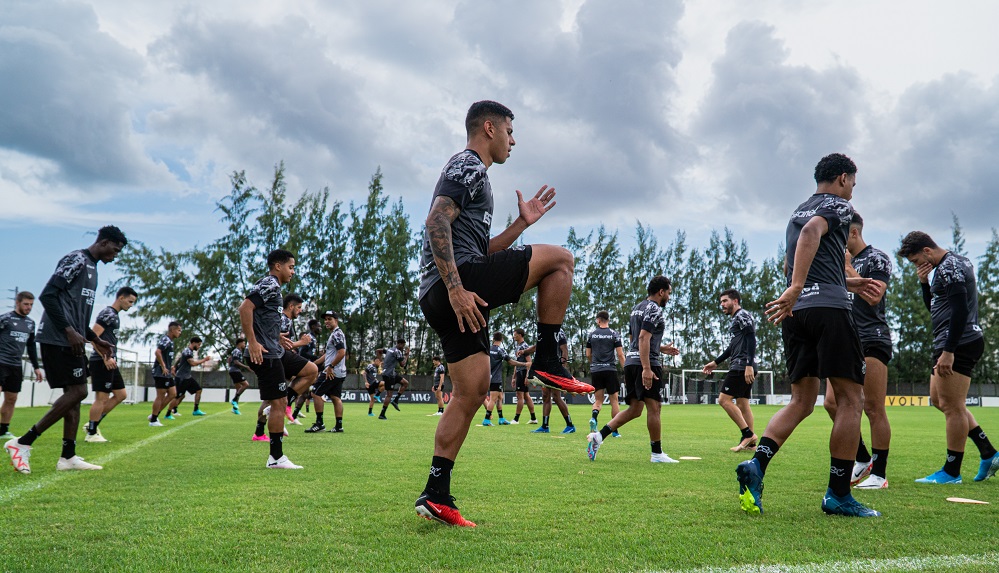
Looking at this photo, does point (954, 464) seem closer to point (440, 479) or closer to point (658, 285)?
point (658, 285)

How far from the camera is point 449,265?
3.71m

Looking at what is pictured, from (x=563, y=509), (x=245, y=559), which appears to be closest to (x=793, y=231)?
(x=563, y=509)

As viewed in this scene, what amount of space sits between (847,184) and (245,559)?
440 centimetres

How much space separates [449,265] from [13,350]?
11.6m

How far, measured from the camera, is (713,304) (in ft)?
186

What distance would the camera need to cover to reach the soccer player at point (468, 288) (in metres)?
3.79

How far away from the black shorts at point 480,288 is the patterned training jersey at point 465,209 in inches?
3.2

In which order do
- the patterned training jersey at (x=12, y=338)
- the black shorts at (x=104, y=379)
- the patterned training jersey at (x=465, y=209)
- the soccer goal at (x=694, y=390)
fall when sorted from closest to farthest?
the patterned training jersey at (x=465, y=209), the black shorts at (x=104, y=379), the patterned training jersey at (x=12, y=338), the soccer goal at (x=694, y=390)

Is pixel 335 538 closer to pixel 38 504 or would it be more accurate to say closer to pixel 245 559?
pixel 245 559

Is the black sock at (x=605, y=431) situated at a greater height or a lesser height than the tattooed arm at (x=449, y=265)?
lesser

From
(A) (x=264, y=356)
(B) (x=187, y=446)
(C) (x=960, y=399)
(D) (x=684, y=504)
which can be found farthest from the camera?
(B) (x=187, y=446)

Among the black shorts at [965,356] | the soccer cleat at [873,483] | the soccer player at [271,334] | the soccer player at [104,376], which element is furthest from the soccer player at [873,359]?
the soccer player at [104,376]

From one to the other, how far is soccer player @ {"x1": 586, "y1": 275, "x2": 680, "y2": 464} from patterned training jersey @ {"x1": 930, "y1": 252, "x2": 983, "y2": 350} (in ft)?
8.74

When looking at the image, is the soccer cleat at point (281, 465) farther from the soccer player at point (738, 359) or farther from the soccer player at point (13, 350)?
the soccer player at point (13, 350)
